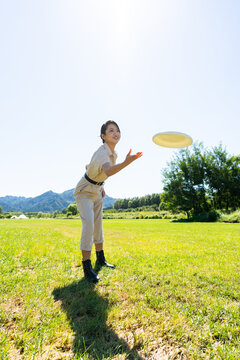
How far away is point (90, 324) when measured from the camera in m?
1.70

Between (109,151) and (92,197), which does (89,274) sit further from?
(109,151)

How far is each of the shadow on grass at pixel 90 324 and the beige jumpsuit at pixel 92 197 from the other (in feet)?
2.76

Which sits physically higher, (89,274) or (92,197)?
(92,197)

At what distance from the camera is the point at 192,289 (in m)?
2.51

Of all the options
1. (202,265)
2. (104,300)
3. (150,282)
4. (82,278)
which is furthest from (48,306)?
(202,265)

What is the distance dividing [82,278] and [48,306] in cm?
98

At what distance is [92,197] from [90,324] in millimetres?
2169

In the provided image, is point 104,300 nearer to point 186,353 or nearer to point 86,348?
point 86,348

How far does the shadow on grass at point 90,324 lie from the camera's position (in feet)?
4.58

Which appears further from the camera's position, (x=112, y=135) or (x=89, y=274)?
(x=112, y=135)

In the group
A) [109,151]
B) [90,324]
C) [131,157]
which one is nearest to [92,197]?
[109,151]

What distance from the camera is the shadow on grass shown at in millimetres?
1396

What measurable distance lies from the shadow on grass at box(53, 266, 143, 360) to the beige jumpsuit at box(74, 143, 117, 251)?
84cm

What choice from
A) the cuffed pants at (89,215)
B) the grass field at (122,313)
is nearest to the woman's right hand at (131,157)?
the cuffed pants at (89,215)
